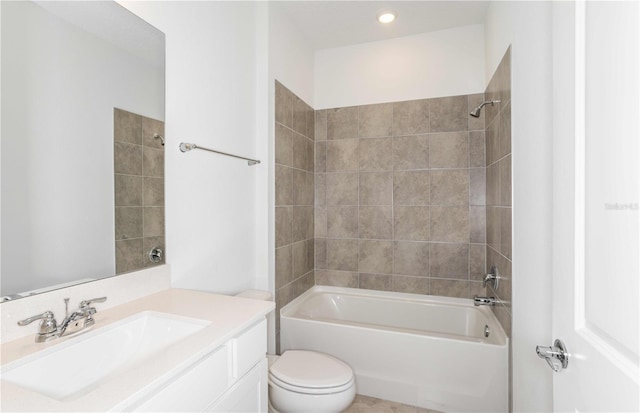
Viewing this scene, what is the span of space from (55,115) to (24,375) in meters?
0.76

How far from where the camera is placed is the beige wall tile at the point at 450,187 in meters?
2.50

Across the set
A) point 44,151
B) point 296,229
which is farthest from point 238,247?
point 44,151

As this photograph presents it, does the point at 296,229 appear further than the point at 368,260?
No

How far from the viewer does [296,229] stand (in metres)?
2.52

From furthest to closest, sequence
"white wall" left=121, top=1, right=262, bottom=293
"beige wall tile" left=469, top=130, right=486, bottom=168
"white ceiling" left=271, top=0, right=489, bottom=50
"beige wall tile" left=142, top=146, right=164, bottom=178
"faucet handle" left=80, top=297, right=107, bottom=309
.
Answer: "beige wall tile" left=469, top=130, right=486, bottom=168
"white ceiling" left=271, top=0, right=489, bottom=50
"white wall" left=121, top=1, right=262, bottom=293
"beige wall tile" left=142, top=146, right=164, bottom=178
"faucet handle" left=80, top=297, right=107, bottom=309

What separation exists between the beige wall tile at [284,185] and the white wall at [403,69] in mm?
910

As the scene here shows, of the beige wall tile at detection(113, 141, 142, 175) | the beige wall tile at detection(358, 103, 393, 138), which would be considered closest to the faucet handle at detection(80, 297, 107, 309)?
the beige wall tile at detection(113, 141, 142, 175)

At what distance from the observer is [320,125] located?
114 inches

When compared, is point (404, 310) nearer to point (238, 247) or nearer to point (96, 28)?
point (238, 247)

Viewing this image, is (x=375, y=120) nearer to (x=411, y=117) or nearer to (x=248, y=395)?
(x=411, y=117)

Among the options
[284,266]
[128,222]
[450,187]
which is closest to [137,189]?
[128,222]

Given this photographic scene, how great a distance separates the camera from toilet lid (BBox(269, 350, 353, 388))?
1.54m

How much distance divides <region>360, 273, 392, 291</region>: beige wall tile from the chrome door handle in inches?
75.6

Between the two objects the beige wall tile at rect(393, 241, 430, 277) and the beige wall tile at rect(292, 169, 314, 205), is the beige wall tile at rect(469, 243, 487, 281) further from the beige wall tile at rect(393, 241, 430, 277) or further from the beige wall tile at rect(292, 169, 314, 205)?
the beige wall tile at rect(292, 169, 314, 205)
